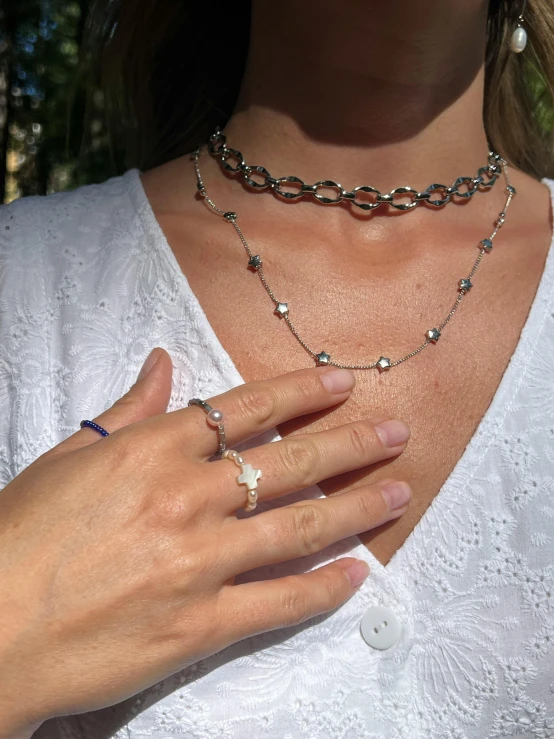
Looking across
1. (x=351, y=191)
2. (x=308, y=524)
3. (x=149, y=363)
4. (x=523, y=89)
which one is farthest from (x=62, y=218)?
(x=523, y=89)

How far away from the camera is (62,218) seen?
1359 millimetres

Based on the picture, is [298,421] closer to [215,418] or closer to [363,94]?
[215,418]

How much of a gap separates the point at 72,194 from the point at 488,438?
0.99m

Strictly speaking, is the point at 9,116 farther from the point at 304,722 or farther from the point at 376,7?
the point at 304,722

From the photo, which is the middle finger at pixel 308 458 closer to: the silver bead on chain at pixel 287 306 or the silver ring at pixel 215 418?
the silver ring at pixel 215 418

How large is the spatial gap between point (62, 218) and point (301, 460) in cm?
73

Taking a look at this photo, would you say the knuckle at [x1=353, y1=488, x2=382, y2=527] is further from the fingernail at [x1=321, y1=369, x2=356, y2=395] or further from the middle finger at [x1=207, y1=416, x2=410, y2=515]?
the fingernail at [x1=321, y1=369, x2=356, y2=395]

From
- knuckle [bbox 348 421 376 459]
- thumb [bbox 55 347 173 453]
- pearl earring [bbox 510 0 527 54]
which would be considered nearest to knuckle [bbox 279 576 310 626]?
knuckle [bbox 348 421 376 459]

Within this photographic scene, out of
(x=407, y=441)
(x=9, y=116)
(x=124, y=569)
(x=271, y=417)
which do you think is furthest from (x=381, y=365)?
(x=9, y=116)

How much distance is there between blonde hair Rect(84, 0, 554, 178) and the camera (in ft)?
5.67

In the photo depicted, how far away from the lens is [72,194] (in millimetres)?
1456

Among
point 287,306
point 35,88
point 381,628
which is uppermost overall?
point 35,88

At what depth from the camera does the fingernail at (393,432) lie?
3.54 ft

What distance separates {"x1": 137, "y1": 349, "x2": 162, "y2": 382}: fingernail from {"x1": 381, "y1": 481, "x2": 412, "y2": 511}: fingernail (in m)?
0.42
